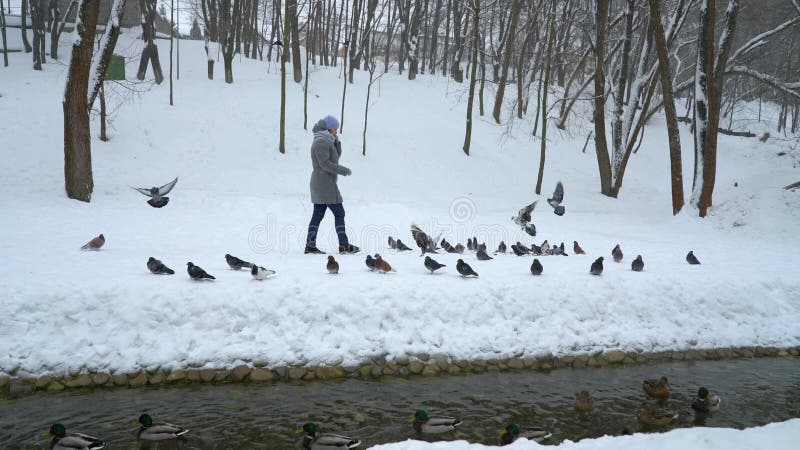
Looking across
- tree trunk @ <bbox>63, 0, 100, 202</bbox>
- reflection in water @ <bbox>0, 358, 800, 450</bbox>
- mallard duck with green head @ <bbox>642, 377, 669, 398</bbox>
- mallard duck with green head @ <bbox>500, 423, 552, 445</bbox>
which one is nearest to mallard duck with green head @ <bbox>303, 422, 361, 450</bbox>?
reflection in water @ <bbox>0, 358, 800, 450</bbox>

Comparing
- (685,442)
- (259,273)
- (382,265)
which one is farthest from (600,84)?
(685,442)

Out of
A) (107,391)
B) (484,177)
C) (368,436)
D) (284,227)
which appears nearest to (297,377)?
(368,436)

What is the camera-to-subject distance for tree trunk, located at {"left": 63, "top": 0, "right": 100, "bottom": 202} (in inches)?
502

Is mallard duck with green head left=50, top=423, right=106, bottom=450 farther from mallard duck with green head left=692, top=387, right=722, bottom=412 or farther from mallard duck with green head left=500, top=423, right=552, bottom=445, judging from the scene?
mallard duck with green head left=692, top=387, right=722, bottom=412

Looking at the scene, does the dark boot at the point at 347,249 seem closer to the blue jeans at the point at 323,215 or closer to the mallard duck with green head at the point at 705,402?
the blue jeans at the point at 323,215

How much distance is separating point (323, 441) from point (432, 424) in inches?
49.2

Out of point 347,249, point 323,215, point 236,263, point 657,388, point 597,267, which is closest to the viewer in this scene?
point 657,388

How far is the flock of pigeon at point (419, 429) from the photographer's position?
5.04 metres

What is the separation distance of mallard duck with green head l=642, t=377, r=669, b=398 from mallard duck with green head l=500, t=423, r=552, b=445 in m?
2.10

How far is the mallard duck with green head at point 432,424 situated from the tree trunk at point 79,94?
11930 mm

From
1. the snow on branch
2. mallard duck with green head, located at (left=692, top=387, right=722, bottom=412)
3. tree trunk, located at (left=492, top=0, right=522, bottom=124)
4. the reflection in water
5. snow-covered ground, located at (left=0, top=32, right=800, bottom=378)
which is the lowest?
Result: the reflection in water

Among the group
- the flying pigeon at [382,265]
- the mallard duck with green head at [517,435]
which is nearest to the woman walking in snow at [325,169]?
the flying pigeon at [382,265]

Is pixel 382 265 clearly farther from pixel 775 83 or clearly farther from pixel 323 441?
pixel 775 83

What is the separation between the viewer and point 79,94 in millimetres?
12906
